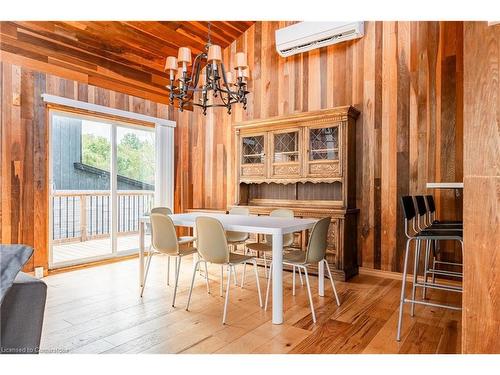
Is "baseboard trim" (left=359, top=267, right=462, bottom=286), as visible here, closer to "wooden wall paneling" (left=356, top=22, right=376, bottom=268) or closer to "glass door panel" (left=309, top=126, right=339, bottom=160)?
"wooden wall paneling" (left=356, top=22, right=376, bottom=268)

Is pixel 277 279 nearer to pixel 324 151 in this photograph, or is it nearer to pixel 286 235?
pixel 286 235

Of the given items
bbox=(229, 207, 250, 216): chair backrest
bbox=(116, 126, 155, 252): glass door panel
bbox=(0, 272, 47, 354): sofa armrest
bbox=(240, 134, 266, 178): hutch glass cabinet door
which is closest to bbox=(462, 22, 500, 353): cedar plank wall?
bbox=(0, 272, 47, 354): sofa armrest

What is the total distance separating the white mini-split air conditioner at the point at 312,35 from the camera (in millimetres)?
3830

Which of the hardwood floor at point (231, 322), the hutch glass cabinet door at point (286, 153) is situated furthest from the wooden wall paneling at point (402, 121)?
the hutch glass cabinet door at point (286, 153)

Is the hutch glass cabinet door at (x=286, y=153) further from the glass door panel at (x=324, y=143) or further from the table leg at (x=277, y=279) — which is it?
the table leg at (x=277, y=279)

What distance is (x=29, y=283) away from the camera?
4.28 feet

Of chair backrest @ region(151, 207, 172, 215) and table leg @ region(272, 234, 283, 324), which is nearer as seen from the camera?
table leg @ region(272, 234, 283, 324)

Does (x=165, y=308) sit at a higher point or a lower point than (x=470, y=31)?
lower

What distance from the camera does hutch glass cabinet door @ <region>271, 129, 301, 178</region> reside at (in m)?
4.11

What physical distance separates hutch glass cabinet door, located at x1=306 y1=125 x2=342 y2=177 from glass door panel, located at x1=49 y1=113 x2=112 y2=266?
109 inches
